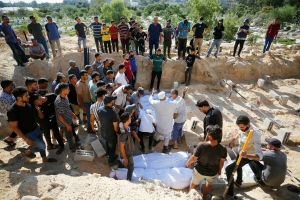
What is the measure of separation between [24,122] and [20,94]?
58 centimetres

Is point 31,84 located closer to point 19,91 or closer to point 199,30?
point 19,91

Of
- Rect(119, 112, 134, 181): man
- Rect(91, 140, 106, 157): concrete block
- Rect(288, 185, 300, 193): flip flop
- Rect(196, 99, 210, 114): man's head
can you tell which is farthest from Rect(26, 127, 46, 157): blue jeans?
Rect(288, 185, 300, 193): flip flop

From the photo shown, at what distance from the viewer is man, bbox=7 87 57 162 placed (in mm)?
3314

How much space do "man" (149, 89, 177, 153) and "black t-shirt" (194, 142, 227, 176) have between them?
152 cm

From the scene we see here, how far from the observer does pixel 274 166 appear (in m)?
3.36

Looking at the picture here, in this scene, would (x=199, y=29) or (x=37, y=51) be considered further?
(x=199, y=29)

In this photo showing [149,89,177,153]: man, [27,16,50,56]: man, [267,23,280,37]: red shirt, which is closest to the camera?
[149,89,177,153]: man

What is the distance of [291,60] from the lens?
9.92 meters

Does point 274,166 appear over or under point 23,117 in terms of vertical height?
under

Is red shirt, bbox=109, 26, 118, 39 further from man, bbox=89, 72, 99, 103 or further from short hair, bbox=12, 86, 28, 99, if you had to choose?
short hair, bbox=12, 86, 28, 99

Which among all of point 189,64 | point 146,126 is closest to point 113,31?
point 189,64

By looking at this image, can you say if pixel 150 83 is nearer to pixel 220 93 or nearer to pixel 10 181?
pixel 220 93

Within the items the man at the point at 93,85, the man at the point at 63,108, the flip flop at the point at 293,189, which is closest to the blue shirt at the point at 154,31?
the man at the point at 93,85

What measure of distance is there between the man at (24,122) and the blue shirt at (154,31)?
594cm
